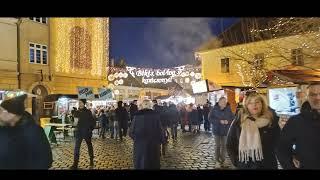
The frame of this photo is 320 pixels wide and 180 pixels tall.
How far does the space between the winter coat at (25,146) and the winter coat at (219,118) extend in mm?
2235

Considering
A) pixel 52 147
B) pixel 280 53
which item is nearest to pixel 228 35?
pixel 280 53

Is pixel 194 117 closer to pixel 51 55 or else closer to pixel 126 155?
pixel 126 155

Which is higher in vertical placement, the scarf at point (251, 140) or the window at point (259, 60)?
the window at point (259, 60)

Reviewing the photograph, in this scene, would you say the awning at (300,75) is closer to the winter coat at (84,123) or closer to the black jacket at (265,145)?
the black jacket at (265,145)

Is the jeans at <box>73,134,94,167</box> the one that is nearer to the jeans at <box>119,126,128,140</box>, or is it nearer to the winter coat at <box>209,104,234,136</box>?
the jeans at <box>119,126,128,140</box>

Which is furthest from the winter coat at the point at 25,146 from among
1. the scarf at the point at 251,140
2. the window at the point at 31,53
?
the scarf at the point at 251,140

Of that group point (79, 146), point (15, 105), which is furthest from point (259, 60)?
point (15, 105)

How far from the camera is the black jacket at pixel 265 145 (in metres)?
3.95

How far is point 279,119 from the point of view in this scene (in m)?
4.00

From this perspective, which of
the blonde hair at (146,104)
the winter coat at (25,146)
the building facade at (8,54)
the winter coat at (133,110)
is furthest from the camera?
the building facade at (8,54)

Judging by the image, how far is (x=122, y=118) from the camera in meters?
4.96

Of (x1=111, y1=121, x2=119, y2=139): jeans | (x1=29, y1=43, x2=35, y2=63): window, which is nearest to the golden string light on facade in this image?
(x1=29, y1=43, x2=35, y2=63): window
